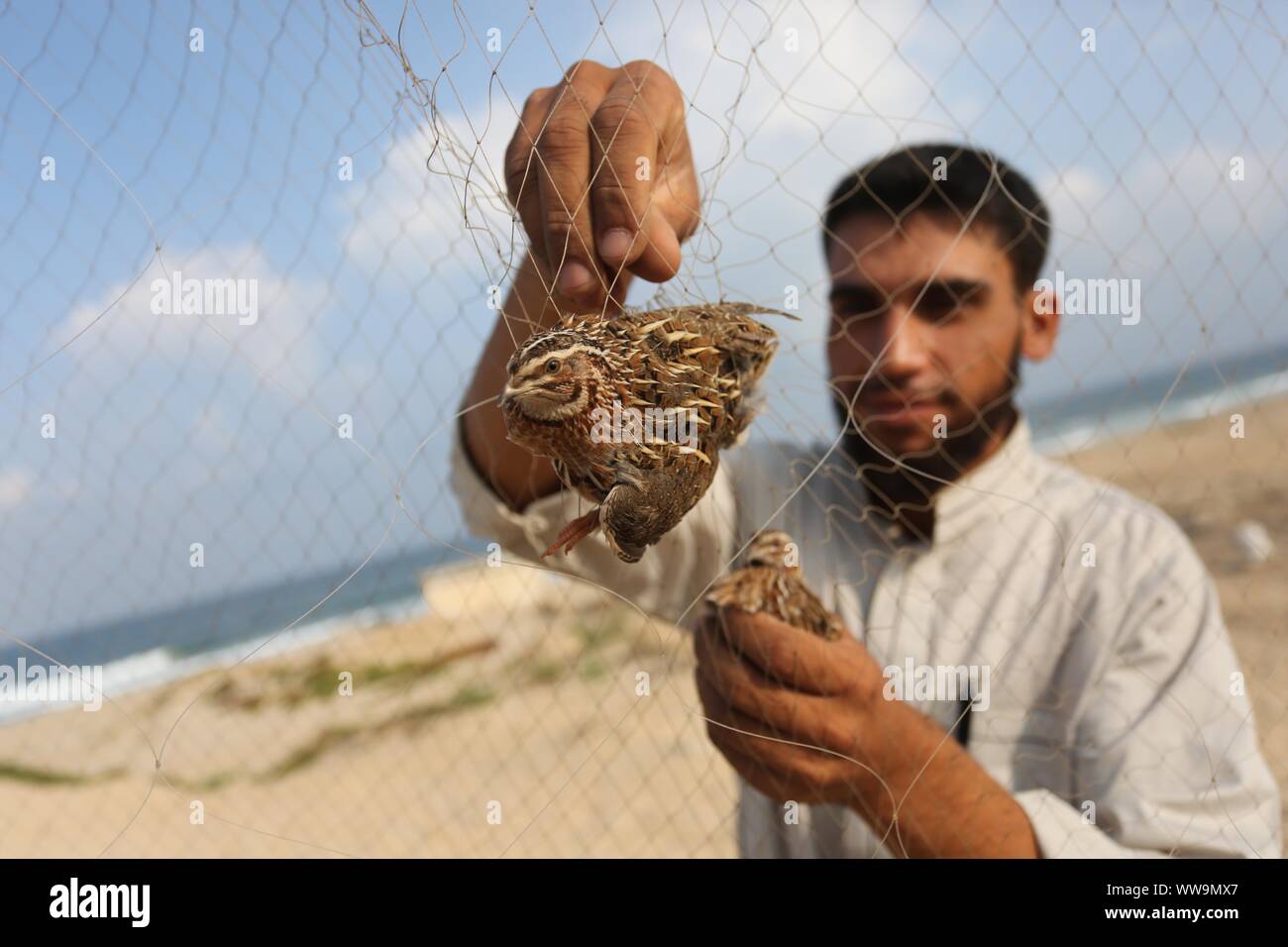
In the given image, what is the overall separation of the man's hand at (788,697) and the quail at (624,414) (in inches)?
16.5

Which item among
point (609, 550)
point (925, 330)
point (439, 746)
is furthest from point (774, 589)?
point (439, 746)

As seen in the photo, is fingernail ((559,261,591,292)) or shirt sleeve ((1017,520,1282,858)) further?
shirt sleeve ((1017,520,1282,858))

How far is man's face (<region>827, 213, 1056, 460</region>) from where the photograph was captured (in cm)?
138

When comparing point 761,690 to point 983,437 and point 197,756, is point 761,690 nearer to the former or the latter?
point 983,437

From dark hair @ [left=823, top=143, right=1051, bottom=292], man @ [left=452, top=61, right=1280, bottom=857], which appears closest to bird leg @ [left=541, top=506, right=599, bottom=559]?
man @ [left=452, top=61, right=1280, bottom=857]

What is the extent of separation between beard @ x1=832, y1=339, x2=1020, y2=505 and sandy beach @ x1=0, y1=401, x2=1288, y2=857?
0.82 metres

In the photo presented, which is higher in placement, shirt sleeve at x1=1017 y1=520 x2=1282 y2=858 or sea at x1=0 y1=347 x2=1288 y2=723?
sea at x1=0 y1=347 x2=1288 y2=723

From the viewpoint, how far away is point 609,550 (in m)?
1.18

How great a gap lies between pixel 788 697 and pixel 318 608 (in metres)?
1.15

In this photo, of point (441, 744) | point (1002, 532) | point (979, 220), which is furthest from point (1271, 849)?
point (441, 744)

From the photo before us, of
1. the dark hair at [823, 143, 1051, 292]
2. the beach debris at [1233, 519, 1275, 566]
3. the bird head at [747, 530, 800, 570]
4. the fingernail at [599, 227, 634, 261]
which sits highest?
the beach debris at [1233, 519, 1275, 566]

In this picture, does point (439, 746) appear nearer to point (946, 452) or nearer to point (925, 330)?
point (946, 452)

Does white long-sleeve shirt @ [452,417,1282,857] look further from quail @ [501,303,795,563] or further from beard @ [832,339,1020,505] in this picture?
quail @ [501,303,795,563]
